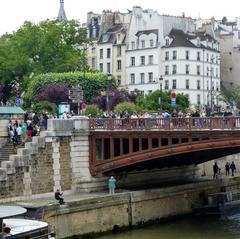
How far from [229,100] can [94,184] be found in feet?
195

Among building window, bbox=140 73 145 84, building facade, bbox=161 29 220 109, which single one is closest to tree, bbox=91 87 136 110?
building facade, bbox=161 29 220 109

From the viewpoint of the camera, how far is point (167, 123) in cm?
4678

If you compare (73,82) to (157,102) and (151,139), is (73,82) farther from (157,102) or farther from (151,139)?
(151,139)

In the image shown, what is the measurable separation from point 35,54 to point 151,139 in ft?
161

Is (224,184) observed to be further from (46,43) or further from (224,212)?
(46,43)

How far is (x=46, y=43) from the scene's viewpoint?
9381 centimetres

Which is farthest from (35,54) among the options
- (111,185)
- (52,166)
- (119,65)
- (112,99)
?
(111,185)

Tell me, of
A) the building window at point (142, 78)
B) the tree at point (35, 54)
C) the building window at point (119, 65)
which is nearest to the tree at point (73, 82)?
the tree at point (35, 54)

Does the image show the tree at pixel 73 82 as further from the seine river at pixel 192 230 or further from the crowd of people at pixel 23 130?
the seine river at pixel 192 230

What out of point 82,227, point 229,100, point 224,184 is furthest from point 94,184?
point 229,100

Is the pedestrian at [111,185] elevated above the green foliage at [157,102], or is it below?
below

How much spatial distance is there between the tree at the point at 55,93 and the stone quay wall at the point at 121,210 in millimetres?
26428

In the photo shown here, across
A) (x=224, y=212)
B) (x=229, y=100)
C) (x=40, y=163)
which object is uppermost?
(x=229, y=100)

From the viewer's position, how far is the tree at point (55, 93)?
262 feet
